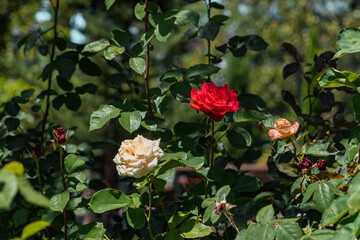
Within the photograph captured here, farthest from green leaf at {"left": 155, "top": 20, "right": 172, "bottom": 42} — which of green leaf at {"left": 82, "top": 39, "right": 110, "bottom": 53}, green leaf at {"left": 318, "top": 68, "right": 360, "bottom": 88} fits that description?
green leaf at {"left": 318, "top": 68, "right": 360, "bottom": 88}

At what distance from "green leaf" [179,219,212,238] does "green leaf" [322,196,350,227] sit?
28 centimetres

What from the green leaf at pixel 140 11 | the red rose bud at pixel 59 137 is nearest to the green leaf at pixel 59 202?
the red rose bud at pixel 59 137

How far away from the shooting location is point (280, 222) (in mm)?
813

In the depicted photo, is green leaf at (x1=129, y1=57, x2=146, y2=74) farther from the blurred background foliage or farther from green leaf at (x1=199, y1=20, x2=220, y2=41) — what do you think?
the blurred background foliage

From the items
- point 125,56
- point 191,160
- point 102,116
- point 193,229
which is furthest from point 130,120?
point 125,56

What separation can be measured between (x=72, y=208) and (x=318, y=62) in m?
0.77

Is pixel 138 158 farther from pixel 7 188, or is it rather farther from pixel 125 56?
pixel 125 56

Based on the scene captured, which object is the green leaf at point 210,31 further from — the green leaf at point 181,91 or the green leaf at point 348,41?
the green leaf at point 348,41

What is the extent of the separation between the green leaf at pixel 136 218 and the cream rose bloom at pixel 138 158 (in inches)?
4.8

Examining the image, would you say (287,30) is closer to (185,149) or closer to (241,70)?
(241,70)

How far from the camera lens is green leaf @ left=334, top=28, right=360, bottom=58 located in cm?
76

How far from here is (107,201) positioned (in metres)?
0.84

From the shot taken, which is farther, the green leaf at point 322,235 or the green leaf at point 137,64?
the green leaf at point 137,64

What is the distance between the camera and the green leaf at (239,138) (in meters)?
1.04
